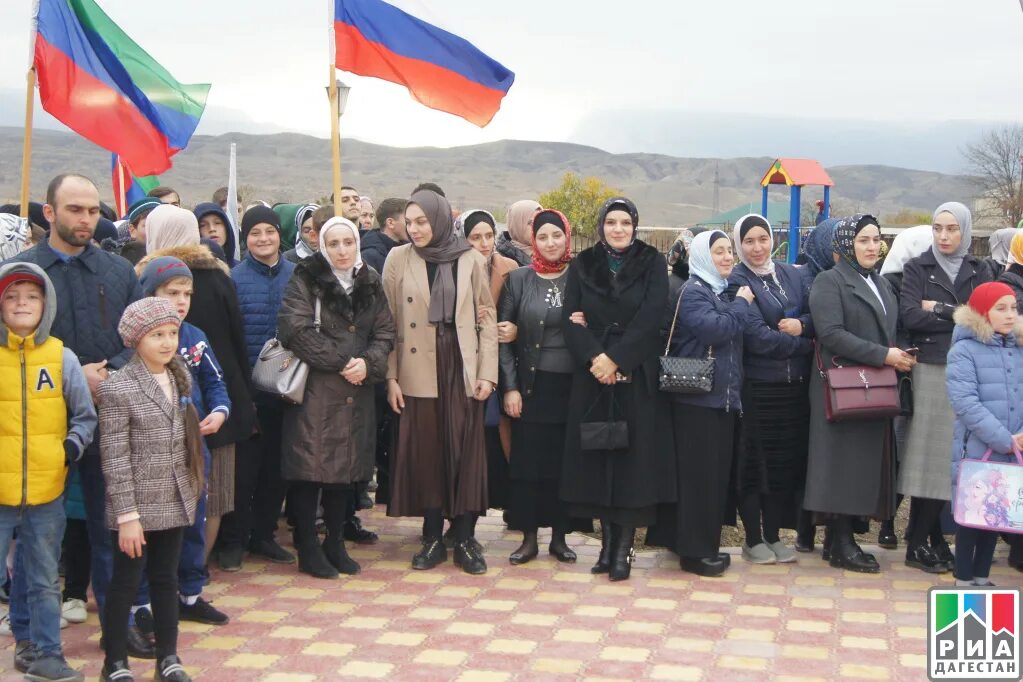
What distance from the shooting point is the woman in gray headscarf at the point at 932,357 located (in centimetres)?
636

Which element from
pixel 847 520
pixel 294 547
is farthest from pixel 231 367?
Answer: pixel 847 520

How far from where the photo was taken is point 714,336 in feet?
19.7

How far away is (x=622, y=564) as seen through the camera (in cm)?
617

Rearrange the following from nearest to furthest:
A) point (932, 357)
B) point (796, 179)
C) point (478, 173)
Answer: point (932, 357) → point (796, 179) → point (478, 173)

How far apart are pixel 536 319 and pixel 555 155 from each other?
143 metres

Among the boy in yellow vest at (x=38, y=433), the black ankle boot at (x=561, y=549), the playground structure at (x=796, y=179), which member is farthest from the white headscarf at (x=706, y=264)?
the playground structure at (x=796, y=179)

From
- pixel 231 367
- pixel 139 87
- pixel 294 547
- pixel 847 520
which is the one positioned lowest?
pixel 294 547

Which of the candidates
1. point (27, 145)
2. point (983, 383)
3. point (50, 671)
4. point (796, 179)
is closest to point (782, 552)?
point (983, 383)

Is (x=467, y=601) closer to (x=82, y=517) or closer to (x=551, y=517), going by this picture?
(x=551, y=517)

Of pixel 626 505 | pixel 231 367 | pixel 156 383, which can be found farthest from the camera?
pixel 626 505

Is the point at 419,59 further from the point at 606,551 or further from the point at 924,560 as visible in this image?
the point at 924,560

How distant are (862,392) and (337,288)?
284 centimetres

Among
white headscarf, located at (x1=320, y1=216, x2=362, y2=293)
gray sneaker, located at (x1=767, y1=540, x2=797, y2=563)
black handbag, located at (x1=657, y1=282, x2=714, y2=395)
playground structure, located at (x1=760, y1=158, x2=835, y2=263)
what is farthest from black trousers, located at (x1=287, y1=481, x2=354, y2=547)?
playground structure, located at (x1=760, y1=158, x2=835, y2=263)

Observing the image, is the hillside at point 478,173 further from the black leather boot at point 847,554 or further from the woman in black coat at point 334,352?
the black leather boot at point 847,554
